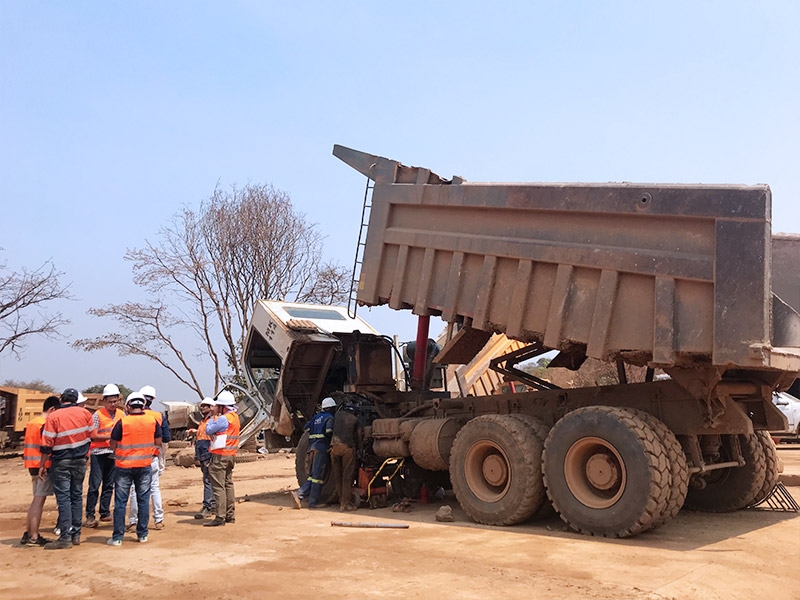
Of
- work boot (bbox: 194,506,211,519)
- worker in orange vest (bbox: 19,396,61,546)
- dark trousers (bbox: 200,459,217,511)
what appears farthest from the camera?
dark trousers (bbox: 200,459,217,511)

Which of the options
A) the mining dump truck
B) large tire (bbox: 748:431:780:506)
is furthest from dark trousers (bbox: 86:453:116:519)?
large tire (bbox: 748:431:780:506)

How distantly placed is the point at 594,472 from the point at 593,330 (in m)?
1.41

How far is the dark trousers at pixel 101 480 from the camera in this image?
9.09 m

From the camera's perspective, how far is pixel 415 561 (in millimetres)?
6340

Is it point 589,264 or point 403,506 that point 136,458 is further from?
point 589,264

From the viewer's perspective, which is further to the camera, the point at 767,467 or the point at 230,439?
the point at 230,439

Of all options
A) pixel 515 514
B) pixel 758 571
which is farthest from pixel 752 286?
pixel 515 514

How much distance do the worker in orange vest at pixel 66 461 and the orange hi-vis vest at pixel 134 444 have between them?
1.24 ft

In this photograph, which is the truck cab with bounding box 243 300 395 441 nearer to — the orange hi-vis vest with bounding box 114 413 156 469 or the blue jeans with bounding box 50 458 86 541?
Answer: the orange hi-vis vest with bounding box 114 413 156 469

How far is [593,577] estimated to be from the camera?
5.62 meters

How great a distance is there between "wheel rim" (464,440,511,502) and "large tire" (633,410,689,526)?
68.2 inches

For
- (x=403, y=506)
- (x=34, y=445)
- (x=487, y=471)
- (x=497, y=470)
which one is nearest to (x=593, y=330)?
(x=497, y=470)

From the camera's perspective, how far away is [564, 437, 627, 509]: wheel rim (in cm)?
742

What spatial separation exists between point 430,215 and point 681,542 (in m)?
4.66
